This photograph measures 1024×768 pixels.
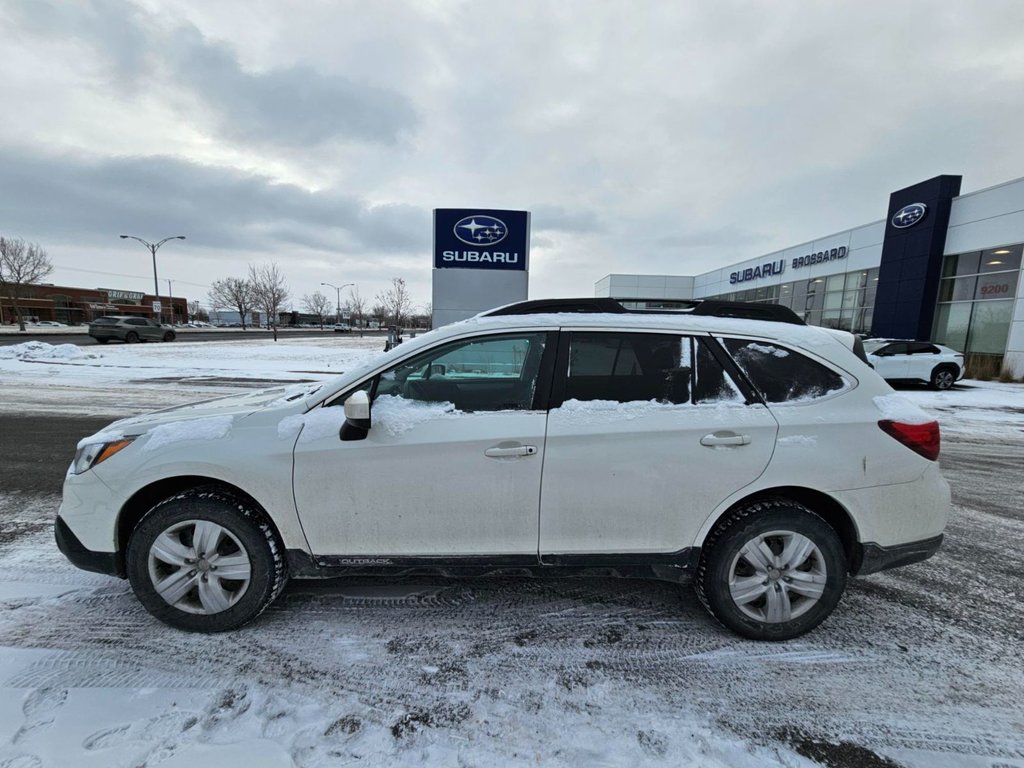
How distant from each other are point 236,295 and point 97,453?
92866 millimetres

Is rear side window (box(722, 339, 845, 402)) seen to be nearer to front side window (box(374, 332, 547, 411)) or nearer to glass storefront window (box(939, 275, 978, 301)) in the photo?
front side window (box(374, 332, 547, 411))

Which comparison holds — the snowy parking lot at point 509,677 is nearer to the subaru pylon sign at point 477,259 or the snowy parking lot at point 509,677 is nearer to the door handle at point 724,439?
the door handle at point 724,439

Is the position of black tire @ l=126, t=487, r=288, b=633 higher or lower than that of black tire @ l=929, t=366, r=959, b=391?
lower

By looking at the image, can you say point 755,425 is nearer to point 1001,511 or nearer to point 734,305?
point 734,305

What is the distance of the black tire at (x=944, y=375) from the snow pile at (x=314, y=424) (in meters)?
17.5

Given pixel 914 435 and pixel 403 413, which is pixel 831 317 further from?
pixel 403 413

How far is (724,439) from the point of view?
2504 mm

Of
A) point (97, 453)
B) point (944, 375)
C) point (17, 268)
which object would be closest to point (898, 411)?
point (97, 453)

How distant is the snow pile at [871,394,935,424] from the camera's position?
8.46ft

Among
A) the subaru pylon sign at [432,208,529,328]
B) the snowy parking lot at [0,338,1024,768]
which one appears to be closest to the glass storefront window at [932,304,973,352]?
the subaru pylon sign at [432,208,529,328]

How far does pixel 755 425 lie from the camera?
2525mm

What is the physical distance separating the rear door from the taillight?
635 mm

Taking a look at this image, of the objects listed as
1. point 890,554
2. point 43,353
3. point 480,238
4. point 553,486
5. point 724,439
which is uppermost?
point 480,238

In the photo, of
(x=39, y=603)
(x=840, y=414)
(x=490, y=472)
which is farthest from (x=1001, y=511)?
(x=39, y=603)
